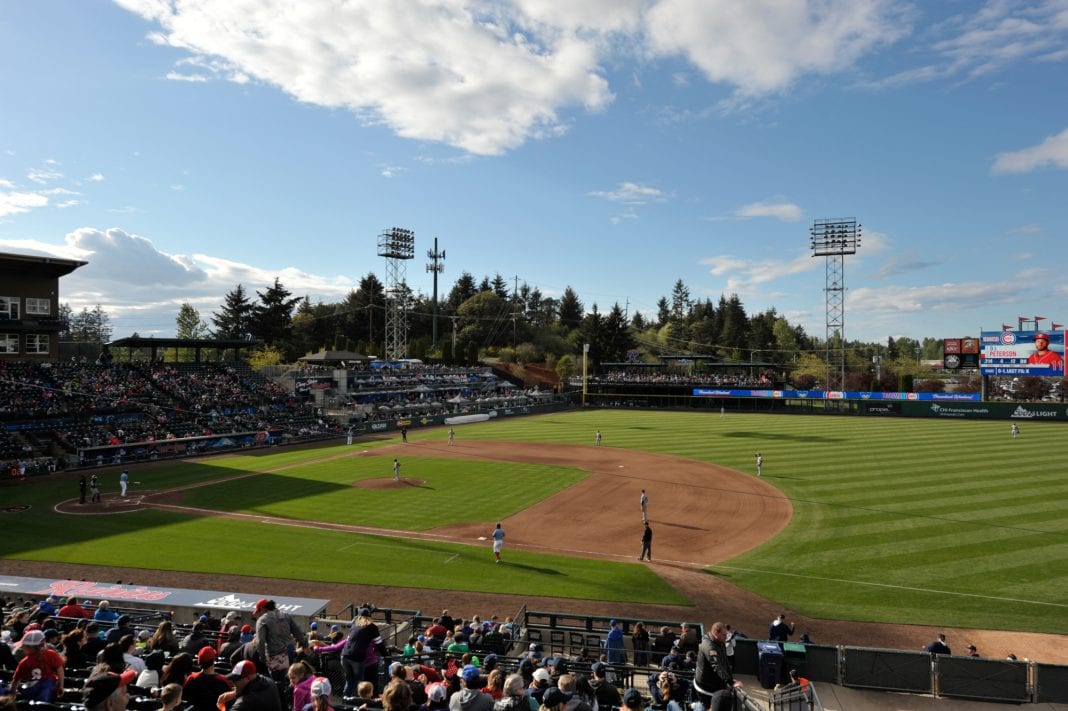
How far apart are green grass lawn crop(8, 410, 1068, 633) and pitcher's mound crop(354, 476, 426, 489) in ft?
3.42

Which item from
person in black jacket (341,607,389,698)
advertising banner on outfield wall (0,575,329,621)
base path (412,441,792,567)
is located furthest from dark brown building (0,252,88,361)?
person in black jacket (341,607,389,698)

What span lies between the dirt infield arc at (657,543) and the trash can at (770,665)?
3.72m

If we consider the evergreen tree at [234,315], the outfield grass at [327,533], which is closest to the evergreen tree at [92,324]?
the evergreen tree at [234,315]

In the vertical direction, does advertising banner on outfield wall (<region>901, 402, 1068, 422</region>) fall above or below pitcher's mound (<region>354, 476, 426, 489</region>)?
above

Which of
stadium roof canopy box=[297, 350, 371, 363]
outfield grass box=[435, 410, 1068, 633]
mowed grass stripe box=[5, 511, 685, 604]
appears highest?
stadium roof canopy box=[297, 350, 371, 363]

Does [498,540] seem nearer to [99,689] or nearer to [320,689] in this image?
[320,689]

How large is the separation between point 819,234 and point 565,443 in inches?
2120

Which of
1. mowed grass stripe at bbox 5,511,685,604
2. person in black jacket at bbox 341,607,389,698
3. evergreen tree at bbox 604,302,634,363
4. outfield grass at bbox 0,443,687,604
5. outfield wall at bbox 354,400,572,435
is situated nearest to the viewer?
person in black jacket at bbox 341,607,389,698

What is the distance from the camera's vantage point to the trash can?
523 inches

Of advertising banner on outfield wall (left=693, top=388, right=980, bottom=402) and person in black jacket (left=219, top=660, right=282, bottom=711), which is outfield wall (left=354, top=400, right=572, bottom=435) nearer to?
advertising banner on outfield wall (left=693, top=388, right=980, bottom=402)

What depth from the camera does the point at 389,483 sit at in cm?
3628

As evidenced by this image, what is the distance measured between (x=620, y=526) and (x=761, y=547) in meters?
6.11

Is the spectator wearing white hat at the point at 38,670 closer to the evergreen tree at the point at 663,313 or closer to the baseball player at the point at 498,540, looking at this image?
the baseball player at the point at 498,540

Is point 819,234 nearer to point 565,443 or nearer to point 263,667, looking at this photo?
point 565,443
